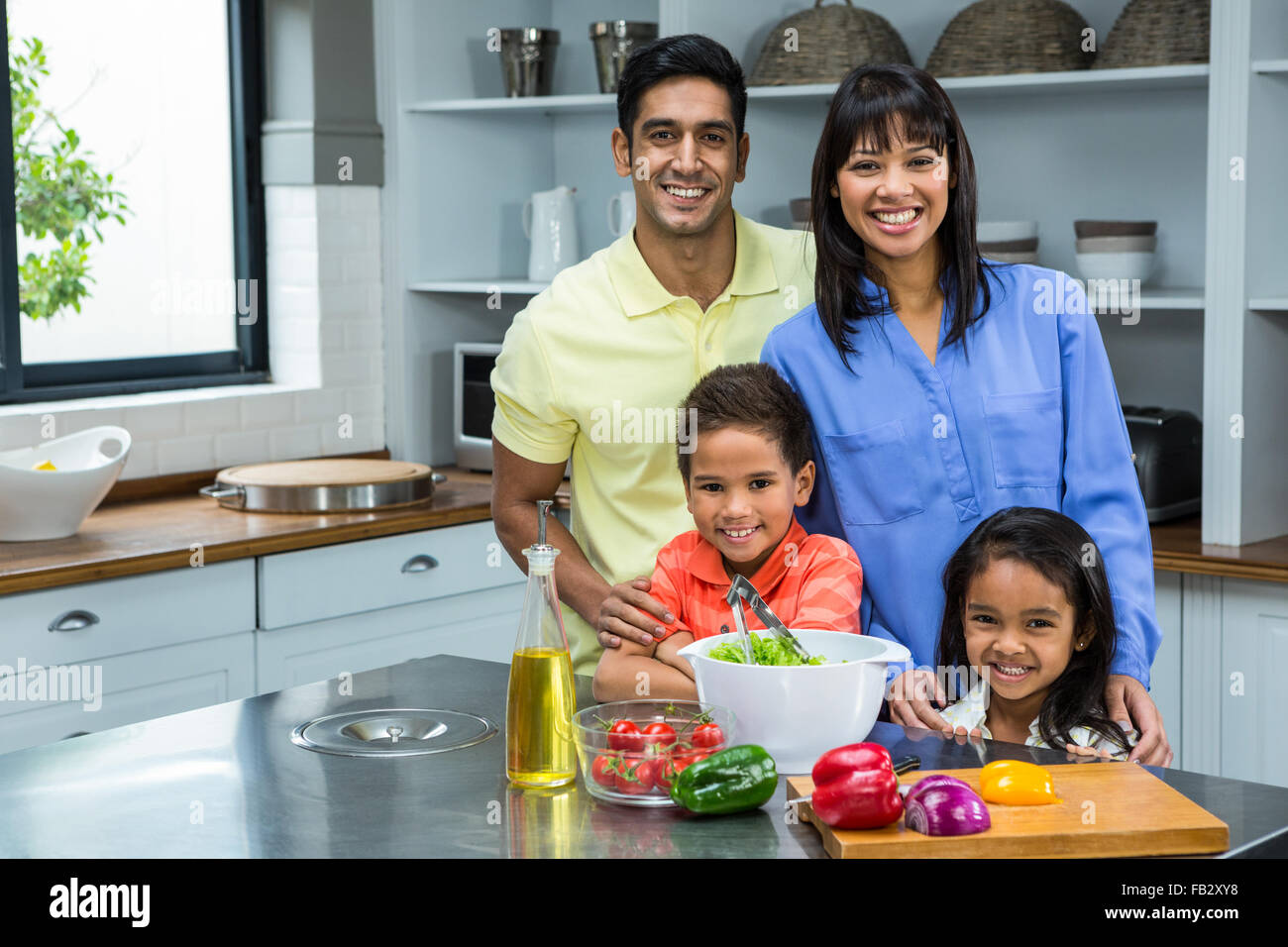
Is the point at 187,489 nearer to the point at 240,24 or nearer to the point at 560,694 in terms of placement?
the point at 240,24

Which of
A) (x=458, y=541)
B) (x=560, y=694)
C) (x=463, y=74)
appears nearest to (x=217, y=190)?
(x=463, y=74)

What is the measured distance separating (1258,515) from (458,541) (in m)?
1.74

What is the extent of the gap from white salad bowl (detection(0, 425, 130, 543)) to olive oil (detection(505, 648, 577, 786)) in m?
1.85

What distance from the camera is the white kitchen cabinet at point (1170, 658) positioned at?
299 cm

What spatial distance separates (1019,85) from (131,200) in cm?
214

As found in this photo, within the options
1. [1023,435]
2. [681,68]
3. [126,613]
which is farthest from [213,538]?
[1023,435]

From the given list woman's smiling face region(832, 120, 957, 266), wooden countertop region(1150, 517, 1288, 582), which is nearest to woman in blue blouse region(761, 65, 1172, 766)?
woman's smiling face region(832, 120, 957, 266)

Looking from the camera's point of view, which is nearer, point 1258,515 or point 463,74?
point 1258,515

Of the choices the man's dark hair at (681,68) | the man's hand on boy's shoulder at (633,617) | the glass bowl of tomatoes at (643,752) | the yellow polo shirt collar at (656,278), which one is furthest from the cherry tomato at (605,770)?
the man's dark hair at (681,68)

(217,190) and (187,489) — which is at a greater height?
(217,190)

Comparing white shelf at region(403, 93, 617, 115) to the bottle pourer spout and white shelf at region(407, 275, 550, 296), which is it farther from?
the bottle pourer spout

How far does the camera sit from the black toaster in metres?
3.12
